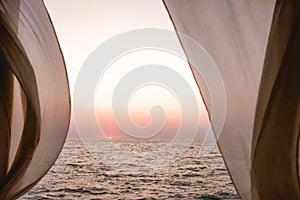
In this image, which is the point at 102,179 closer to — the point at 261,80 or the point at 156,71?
the point at 156,71

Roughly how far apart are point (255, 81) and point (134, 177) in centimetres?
62

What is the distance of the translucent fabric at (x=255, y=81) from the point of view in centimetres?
81

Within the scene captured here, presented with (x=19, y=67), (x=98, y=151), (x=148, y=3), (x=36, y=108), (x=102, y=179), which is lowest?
(x=102, y=179)

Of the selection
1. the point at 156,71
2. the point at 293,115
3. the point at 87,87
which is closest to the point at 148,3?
the point at 156,71

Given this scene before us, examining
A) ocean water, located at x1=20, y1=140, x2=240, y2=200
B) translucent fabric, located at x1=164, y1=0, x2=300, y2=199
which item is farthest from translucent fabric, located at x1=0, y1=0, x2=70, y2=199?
translucent fabric, located at x1=164, y1=0, x2=300, y2=199

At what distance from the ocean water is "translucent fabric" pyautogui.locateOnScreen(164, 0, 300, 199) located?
203 millimetres

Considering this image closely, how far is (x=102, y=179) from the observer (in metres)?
1.37

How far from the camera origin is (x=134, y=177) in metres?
1.28

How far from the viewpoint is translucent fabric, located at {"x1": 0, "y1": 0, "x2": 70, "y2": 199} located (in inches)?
34.8

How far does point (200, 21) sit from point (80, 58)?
455 millimetres

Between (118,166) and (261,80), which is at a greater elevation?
(261,80)

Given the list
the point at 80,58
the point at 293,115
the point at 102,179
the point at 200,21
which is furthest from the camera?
the point at 102,179

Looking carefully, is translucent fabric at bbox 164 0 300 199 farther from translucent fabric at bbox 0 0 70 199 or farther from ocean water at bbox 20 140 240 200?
translucent fabric at bbox 0 0 70 199

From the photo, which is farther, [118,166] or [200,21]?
[118,166]
